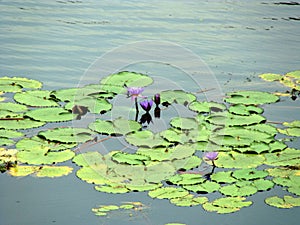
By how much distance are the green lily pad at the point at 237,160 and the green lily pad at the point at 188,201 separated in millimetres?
242

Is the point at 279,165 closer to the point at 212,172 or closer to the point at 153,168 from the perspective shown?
the point at 212,172

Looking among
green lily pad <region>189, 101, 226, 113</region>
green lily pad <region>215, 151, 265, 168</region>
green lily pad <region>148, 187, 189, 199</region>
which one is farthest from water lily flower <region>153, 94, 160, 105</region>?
green lily pad <region>148, 187, 189, 199</region>

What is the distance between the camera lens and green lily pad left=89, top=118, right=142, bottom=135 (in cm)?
259

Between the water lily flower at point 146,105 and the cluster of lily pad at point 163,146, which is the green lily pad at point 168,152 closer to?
the cluster of lily pad at point 163,146

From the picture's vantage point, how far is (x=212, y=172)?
7.63 ft

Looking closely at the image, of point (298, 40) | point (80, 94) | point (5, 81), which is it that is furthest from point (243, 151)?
point (298, 40)

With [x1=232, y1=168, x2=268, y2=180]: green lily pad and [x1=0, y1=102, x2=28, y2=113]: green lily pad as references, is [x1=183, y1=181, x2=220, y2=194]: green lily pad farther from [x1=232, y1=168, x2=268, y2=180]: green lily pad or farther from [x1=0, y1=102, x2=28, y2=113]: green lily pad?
[x1=0, y1=102, x2=28, y2=113]: green lily pad

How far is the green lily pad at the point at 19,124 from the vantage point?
2580 mm

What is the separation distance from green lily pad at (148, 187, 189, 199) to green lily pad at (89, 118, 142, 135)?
453 millimetres

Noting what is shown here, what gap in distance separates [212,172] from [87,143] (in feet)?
1.64

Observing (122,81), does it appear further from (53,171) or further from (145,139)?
(53,171)

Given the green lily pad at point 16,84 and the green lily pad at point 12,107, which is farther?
the green lily pad at point 16,84

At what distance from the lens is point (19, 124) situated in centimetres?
261

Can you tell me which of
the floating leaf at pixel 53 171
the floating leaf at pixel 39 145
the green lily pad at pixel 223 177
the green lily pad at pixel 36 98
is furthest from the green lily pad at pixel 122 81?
the green lily pad at pixel 223 177
